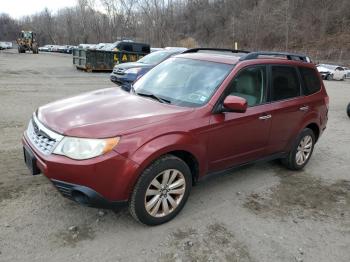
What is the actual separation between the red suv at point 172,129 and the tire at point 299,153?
0.07 feet

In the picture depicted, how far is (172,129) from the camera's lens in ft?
12.0

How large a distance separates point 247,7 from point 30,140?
7780 cm

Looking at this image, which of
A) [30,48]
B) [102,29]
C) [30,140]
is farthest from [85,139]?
[102,29]

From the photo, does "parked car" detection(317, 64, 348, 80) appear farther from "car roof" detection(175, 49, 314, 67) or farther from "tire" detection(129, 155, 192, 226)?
"tire" detection(129, 155, 192, 226)

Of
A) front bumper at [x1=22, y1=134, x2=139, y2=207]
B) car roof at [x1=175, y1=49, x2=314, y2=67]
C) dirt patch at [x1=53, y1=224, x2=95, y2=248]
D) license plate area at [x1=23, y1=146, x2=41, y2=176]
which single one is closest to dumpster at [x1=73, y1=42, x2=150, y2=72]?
car roof at [x1=175, y1=49, x2=314, y2=67]

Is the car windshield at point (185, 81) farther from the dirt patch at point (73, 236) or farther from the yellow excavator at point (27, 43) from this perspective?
the yellow excavator at point (27, 43)

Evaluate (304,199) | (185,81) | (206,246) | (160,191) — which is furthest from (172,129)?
(304,199)

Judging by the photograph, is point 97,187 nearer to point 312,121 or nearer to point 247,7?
point 312,121

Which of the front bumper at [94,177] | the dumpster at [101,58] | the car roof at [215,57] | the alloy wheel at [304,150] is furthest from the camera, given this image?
the dumpster at [101,58]

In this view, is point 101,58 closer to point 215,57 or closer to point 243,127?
point 215,57

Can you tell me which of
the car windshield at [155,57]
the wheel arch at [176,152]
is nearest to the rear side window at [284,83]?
the wheel arch at [176,152]

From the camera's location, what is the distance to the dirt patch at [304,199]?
432 centimetres

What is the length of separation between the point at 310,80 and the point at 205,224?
2.98 meters

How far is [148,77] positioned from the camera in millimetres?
4961
